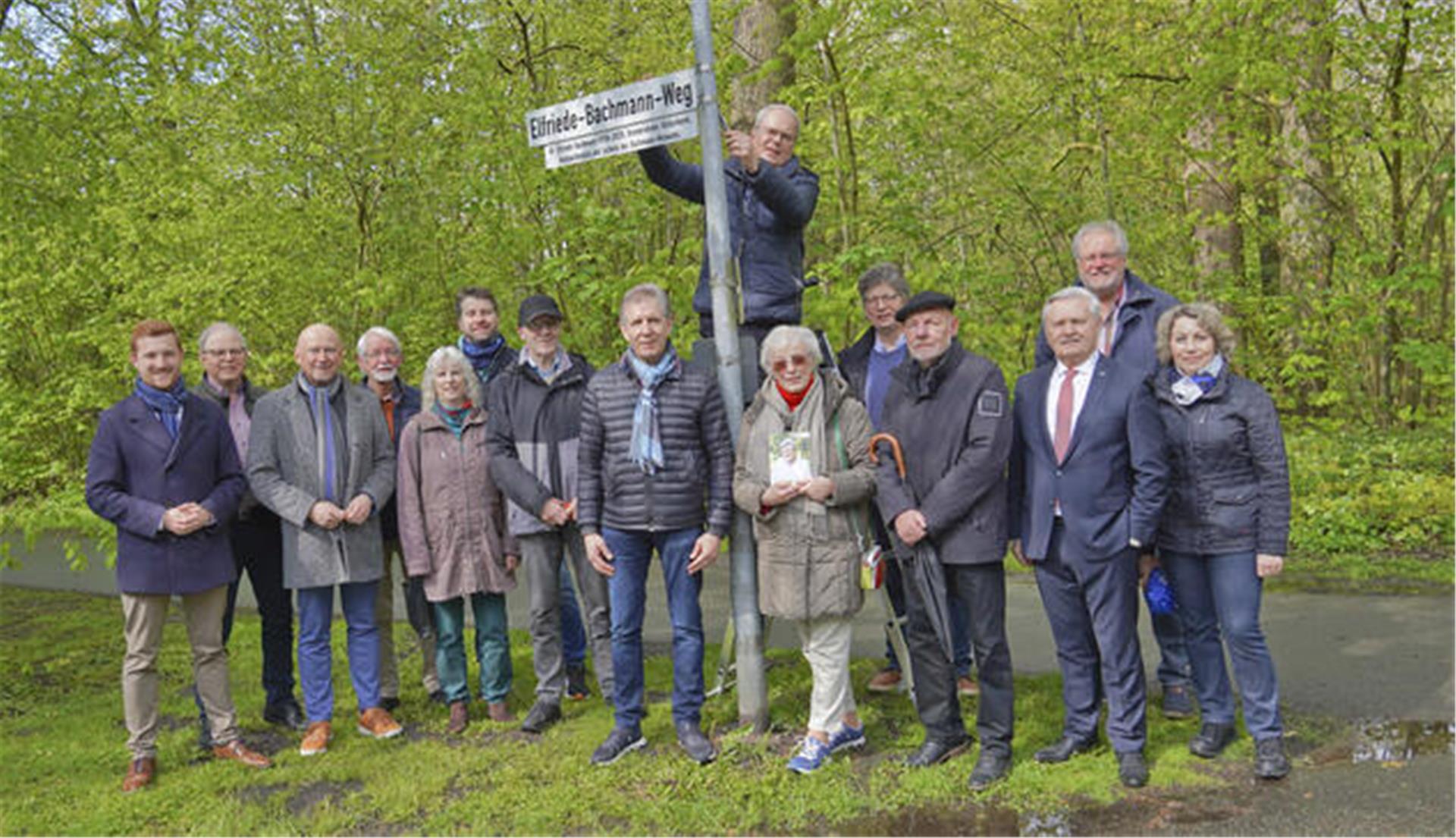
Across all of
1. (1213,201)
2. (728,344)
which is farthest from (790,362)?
(1213,201)

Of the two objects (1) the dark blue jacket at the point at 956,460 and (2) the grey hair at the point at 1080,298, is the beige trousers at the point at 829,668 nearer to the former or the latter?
(1) the dark blue jacket at the point at 956,460

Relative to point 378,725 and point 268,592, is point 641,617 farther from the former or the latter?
point 268,592

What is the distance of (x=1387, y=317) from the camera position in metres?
9.36

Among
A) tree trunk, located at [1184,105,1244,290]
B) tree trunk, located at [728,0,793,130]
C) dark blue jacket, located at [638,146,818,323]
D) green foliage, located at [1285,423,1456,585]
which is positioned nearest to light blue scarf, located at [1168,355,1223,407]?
dark blue jacket, located at [638,146,818,323]

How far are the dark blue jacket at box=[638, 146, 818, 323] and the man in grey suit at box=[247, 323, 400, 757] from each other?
193 cm

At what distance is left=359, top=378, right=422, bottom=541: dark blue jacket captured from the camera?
5.60 m

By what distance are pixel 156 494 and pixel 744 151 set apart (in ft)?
10.3

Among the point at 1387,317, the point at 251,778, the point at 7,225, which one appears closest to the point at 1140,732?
the point at 251,778

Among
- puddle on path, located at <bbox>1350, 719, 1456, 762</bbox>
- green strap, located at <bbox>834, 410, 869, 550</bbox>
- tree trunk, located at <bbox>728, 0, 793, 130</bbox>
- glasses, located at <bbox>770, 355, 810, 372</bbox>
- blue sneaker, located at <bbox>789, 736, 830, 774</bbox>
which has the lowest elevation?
puddle on path, located at <bbox>1350, 719, 1456, 762</bbox>

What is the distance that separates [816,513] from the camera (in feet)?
14.5

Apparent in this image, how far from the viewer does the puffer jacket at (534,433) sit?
5246 millimetres

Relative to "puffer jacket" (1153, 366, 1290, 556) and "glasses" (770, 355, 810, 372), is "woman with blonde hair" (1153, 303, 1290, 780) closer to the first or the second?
"puffer jacket" (1153, 366, 1290, 556)

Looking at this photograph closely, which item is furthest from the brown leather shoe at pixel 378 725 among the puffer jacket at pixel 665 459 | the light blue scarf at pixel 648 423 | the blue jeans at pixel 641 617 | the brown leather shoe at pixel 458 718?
the light blue scarf at pixel 648 423

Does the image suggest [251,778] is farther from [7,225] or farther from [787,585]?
[7,225]
